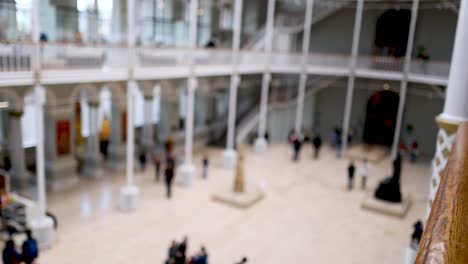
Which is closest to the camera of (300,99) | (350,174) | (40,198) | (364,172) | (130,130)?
(40,198)

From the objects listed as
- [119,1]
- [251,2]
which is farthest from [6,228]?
[251,2]

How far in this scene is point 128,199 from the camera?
1298 centimetres

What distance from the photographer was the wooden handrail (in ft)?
2.94

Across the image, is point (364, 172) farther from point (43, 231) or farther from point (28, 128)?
point (28, 128)

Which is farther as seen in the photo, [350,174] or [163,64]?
[350,174]

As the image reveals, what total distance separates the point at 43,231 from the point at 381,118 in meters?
18.7

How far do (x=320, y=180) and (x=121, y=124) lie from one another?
8456 millimetres

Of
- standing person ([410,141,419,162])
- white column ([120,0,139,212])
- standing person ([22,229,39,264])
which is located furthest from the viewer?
standing person ([410,141,419,162])

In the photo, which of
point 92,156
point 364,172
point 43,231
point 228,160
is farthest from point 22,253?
point 364,172

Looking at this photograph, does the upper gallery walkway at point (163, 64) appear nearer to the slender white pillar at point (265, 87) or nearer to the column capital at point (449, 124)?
the slender white pillar at point (265, 87)

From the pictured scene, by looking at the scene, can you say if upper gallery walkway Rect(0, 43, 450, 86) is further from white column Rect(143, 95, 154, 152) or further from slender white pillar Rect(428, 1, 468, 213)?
slender white pillar Rect(428, 1, 468, 213)

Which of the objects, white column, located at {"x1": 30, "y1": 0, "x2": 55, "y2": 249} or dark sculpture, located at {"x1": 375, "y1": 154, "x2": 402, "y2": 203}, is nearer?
white column, located at {"x1": 30, "y1": 0, "x2": 55, "y2": 249}

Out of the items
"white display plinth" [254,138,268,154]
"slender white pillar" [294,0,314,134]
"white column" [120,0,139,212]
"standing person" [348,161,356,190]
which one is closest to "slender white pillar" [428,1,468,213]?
"white column" [120,0,139,212]

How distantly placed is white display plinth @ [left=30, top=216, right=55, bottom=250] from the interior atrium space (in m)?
0.03
